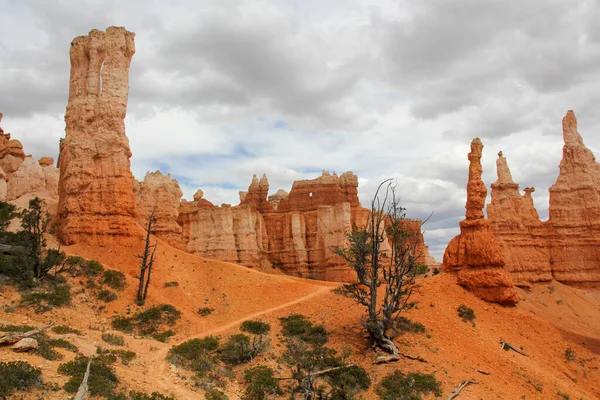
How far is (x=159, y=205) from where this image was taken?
4453 centimetres

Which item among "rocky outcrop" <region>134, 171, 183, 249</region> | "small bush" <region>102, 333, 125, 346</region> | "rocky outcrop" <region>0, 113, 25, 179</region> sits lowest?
"small bush" <region>102, 333, 125, 346</region>

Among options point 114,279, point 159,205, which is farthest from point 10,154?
point 114,279

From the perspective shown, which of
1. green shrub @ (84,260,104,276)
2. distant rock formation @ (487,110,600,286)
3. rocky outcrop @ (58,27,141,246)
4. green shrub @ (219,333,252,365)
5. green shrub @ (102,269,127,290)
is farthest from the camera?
distant rock formation @ (487,110,600,286)

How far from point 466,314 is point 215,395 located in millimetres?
15653

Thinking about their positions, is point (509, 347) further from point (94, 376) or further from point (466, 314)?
point (94, 376)

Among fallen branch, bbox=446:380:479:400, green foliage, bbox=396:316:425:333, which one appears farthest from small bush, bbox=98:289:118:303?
fallen branch, bbox=446:380:479:400

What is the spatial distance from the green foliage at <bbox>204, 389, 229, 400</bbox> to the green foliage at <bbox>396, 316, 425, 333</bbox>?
971 centimetres

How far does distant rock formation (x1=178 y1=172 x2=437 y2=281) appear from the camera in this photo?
50656 millimetres

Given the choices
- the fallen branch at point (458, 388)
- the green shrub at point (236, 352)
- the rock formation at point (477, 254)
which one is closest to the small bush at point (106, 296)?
the green shrub at point (236, 352)

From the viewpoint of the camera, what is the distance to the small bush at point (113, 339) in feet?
61.2

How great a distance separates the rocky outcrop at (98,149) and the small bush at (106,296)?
6.14 metres

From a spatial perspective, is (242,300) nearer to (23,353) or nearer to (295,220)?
(23,353)

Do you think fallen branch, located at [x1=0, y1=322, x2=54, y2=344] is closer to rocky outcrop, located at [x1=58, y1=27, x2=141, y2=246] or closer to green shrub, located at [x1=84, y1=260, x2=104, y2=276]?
green shrub, located at [x1=84, y1=260, x2=104, y2=276]

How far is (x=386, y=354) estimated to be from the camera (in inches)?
804
